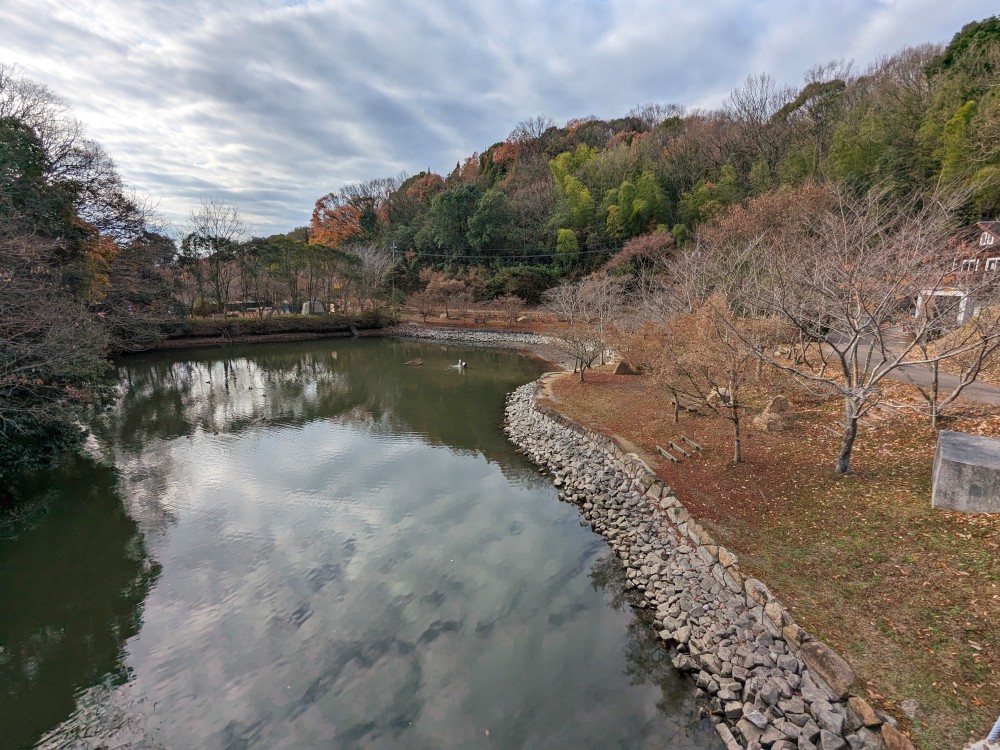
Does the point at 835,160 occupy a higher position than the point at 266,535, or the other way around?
the point at 835,160

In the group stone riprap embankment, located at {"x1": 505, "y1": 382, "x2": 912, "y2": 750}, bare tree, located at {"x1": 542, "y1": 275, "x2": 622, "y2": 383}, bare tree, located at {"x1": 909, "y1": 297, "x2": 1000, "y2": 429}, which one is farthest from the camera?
bare tree, located at {"x1": 542, "y1": 275, "x2": 622, "y2": 383}

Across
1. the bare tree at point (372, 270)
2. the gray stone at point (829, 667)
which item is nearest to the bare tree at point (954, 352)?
the gray stone at point (829, 667)

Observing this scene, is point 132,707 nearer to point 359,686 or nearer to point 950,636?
point 359,686

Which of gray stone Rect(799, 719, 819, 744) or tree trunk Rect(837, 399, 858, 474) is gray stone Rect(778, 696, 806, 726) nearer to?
gray stone Rect(799, 719, 819, 744)

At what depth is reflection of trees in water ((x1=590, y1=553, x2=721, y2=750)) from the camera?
4336 mm

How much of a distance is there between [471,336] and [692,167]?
21.6 m

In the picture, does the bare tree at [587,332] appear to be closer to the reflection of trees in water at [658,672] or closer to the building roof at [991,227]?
the reflection of trees in water at [658,672]

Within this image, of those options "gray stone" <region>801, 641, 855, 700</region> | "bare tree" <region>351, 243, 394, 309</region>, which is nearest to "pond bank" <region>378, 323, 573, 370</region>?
"bare tree" <region>351, 243, 394, 309</region>

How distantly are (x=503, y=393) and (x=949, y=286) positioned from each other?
13.0 m

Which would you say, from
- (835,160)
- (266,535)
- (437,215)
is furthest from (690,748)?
(437,215)

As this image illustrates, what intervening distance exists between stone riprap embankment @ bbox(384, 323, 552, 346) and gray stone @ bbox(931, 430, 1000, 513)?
2361cm

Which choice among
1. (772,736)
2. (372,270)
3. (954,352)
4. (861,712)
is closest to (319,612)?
(772,736)

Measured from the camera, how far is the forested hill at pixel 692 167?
18.9 metres

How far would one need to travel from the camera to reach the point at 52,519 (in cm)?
825
